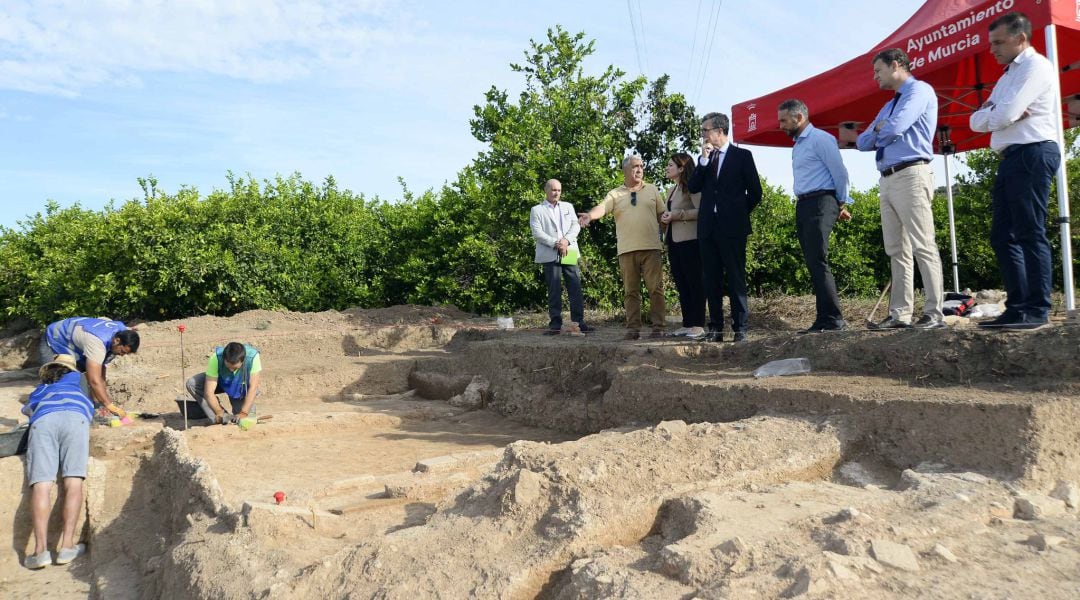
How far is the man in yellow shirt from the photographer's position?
657 centimetres

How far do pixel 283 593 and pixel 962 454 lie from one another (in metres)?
2.85

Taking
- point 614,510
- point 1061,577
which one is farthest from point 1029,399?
point 614,510

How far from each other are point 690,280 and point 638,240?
58cm

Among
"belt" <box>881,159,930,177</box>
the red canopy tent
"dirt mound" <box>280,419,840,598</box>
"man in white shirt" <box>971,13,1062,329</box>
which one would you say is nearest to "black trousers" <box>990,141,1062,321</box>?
"man in white shirt" <box>971,13,1062,329</box>

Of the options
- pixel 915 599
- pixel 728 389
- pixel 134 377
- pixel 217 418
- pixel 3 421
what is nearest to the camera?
pixel 915 599

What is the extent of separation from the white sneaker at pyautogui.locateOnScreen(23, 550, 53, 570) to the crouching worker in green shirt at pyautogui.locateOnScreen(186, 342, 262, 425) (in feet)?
5.69

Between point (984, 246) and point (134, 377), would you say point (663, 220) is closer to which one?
point (134, 377)

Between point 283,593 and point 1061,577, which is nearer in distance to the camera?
point 1061,577

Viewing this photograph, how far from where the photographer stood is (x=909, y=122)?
4.51m

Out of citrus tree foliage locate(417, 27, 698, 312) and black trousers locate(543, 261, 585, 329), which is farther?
citrus tree foliage locate(417, 27, 698, 312)

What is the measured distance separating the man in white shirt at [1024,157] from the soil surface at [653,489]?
0.35 metres

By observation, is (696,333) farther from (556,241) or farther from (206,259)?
(206,259)

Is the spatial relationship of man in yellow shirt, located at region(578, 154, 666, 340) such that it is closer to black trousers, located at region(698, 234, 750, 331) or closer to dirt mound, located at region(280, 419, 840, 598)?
black trousers, located at region(698, 234, 750, 331)

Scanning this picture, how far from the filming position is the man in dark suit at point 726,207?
Result: 541 cm
